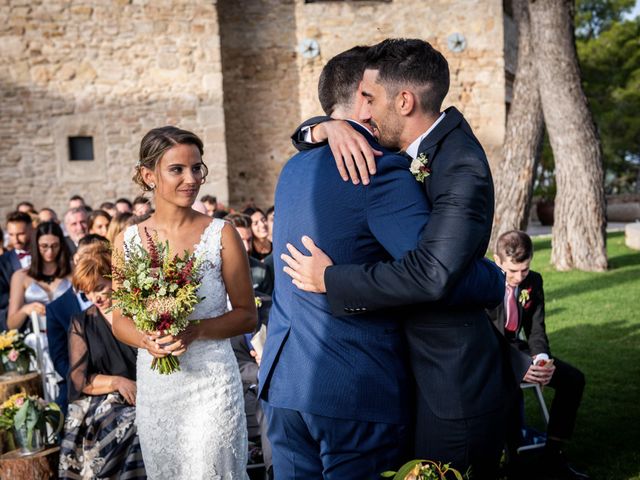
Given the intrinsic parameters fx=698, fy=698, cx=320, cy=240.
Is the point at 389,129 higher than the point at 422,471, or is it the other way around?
the point at 389,129

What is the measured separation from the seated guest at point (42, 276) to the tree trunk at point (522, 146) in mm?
8403

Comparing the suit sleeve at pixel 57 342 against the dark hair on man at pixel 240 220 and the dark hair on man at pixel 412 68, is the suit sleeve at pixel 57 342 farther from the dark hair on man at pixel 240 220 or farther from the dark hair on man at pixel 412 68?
the dark hair on man at pixel 412 68

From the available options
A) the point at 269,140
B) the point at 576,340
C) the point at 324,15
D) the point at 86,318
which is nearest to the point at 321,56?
the point at 324,15

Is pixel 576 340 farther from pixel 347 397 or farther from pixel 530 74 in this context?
pixel 530 74

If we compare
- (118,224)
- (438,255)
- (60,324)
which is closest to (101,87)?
(118,224)

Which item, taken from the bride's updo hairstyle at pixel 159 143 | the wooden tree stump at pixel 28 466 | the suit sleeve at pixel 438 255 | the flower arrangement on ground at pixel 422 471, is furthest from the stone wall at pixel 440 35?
the flower arrangement on ground at pixel 422 471

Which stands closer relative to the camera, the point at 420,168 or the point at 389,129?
the point at 420,168

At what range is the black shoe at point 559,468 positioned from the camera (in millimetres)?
4152

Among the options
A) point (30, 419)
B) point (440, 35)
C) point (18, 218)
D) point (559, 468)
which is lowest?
point (559, 468)

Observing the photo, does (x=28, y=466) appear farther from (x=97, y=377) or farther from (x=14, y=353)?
(x=14, y=353)

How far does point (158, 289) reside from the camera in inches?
109

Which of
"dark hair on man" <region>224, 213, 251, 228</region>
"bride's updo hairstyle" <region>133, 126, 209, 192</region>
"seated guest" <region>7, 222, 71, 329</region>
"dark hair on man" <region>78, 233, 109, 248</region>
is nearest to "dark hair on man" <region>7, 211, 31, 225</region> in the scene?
"seated guest" <region>7, 222, 71, 329</region>

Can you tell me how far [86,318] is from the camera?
4.29 meters

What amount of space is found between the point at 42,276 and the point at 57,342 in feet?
5.10
